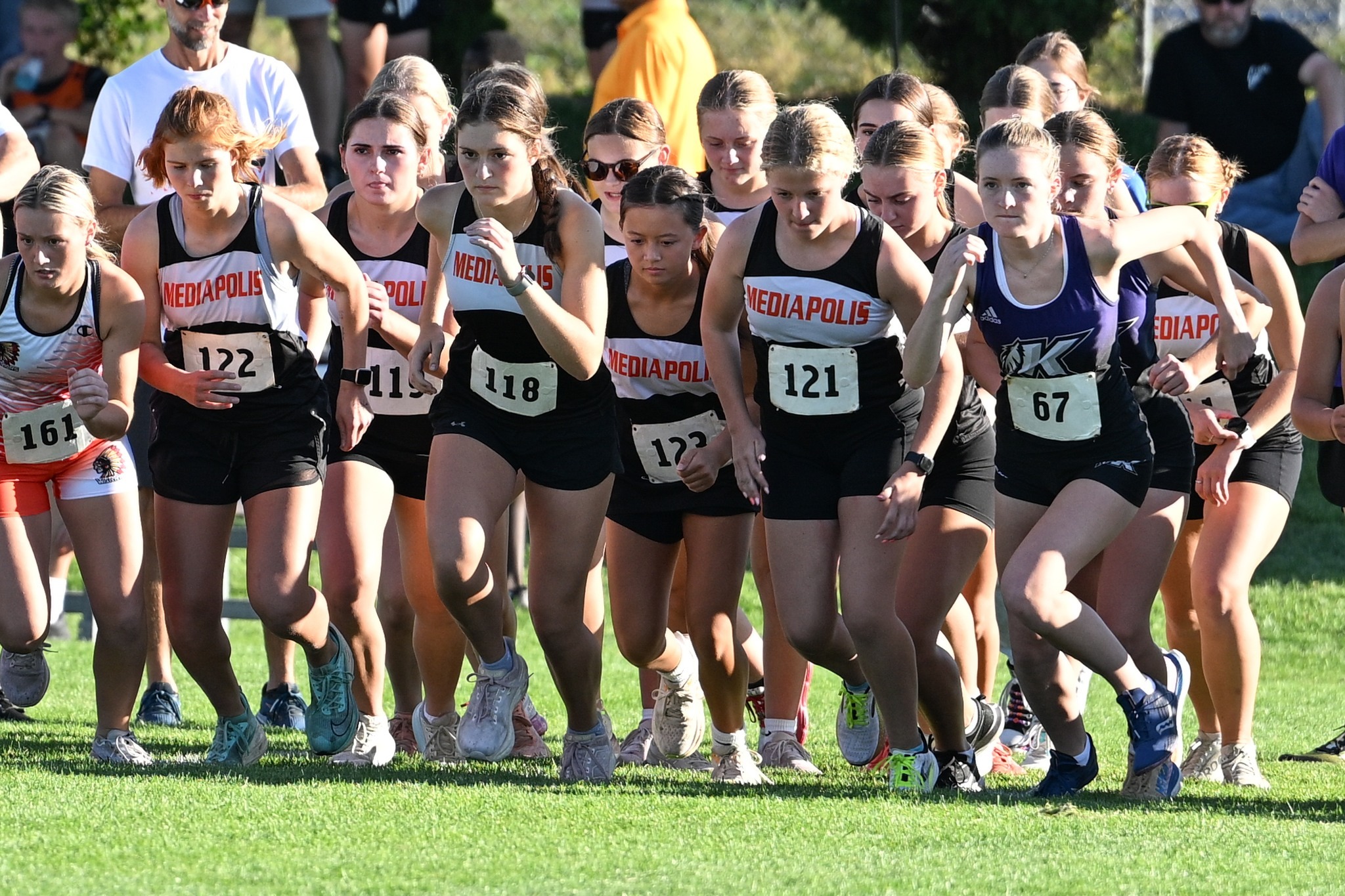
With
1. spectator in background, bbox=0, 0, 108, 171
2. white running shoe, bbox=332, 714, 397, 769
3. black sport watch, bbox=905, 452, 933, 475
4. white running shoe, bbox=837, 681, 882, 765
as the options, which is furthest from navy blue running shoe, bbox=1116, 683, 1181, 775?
spectator in background, bbox=0, 0, 108, 171

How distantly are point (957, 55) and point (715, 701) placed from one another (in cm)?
741

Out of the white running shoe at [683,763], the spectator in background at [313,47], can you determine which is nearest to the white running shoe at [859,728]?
the white running shoe at [683,763]

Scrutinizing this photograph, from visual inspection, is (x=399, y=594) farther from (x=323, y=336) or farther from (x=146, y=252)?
(x=146, y=252)

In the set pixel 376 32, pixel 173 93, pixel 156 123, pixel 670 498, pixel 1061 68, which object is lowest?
pixel 670 498

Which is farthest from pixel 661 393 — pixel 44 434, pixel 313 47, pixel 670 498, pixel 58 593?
pixel 313 47

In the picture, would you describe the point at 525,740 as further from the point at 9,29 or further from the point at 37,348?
the point at 9,29

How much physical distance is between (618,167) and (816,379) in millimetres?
1265

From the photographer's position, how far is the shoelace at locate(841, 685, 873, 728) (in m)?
5.94

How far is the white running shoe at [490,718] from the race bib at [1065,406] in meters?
1.72

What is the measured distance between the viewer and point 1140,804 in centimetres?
507

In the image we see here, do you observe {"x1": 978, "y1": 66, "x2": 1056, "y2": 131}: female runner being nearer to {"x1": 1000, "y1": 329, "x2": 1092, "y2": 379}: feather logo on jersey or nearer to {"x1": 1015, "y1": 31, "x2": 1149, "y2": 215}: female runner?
{"x1": 1015, "y1": 31, "x2": 1149, "y2": 215}: female runner

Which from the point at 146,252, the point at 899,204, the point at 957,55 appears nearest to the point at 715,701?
the point at 899,204

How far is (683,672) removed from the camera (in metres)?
6.02

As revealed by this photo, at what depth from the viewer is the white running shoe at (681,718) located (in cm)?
605
